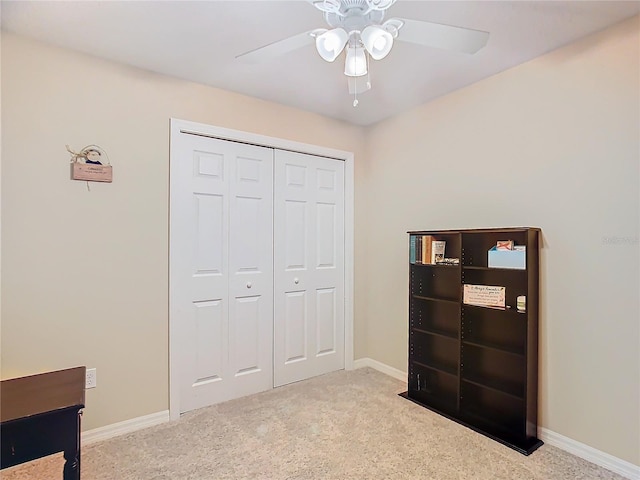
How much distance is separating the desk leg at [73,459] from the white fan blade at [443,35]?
2.04 m

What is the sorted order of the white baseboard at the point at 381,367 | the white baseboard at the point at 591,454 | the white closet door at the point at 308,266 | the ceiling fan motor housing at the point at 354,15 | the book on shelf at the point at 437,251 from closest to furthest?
the ceiling fan motor housing at the point at 354,15, the white baseboard at the point at 591,454, the book on shelf at the point at 437,251, the white closet door at the point at 308,266, the white baseboard at the point at 381,367

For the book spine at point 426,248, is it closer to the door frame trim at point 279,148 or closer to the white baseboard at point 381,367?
the door frame trim at point 279,148

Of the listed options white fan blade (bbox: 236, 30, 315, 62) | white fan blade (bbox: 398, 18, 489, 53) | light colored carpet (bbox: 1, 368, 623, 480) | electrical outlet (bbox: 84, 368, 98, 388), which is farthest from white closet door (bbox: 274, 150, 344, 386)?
white fan blade (bbox: 398, 18, 489, 53)

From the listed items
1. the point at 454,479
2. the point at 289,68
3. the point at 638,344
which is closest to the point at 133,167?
the point at 289,68

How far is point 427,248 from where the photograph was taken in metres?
2.79

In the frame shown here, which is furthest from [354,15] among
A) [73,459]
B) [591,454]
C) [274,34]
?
[591,454]

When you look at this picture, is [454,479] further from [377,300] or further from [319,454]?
[377,300]

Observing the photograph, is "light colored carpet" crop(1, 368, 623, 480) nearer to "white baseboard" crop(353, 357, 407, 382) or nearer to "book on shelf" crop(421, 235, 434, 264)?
"white baseboard" crop(353, 357, 407, 382)

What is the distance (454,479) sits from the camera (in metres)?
1.88

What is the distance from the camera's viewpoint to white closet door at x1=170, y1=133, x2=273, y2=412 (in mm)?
2596

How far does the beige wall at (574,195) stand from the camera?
76.7 inches

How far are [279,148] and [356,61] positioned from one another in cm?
154

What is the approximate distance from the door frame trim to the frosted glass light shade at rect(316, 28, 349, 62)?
1459 millimetres

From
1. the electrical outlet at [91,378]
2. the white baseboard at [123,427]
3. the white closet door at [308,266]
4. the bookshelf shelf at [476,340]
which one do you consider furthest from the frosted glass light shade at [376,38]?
A: the white baseboard at [123,427]
